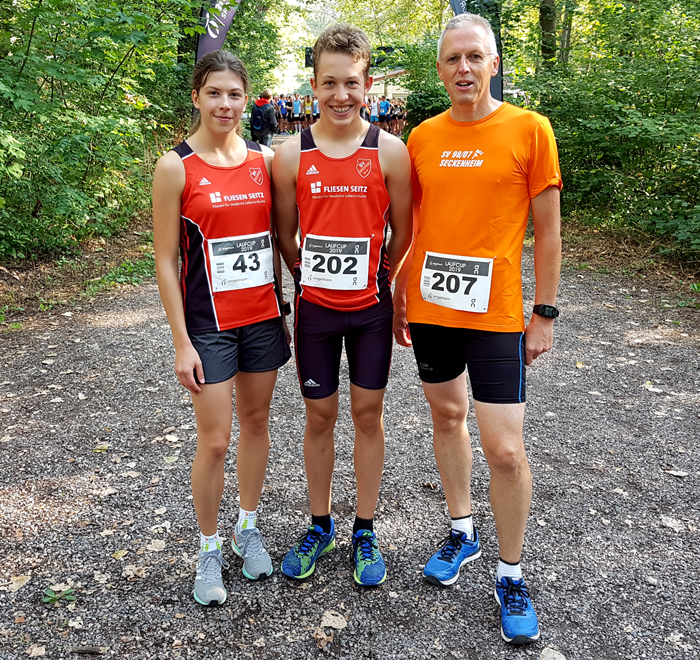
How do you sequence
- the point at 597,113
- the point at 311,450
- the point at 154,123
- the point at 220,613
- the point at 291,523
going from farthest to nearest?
the point at 154,123 → the point at 597,113 → the point at 291,523 → the point at 311,450 → the point at 220,613

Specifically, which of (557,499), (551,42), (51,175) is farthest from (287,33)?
(557,499)

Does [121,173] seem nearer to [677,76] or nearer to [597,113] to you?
[597,113]

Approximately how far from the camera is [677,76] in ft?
27.0

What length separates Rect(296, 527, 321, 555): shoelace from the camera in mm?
2785

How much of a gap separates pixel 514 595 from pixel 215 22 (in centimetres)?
910

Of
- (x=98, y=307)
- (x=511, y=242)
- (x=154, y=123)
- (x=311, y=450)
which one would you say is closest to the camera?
(x=511, y=242)

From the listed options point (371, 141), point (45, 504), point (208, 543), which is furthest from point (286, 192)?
point (45, 504)

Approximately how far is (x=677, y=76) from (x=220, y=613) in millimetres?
8684

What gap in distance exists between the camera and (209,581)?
8.51 ft

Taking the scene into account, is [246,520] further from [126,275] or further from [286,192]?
[126,275]

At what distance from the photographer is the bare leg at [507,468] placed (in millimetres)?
2371

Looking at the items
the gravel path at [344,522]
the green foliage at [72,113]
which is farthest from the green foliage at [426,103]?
the gravel path at [344,522]

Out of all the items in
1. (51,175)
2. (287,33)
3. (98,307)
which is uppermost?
(287,33)

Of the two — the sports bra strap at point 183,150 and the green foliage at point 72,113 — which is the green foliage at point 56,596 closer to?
the sports bra strap at point 183,150
